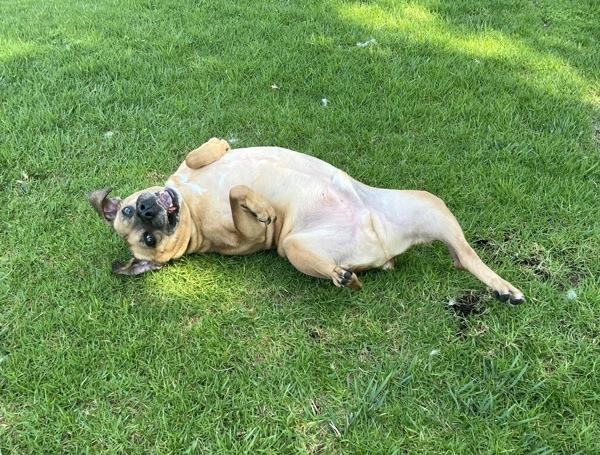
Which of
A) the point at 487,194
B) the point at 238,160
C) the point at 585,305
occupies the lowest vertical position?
the point at 585,305

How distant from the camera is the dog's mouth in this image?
135 inches

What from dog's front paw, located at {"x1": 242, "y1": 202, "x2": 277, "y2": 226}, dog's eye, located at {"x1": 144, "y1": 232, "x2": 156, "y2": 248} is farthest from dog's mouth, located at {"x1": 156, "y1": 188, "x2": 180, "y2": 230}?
dog's front paw, located at {"x1": 242, "y1": 202, "x2": 277, "y2": 226}

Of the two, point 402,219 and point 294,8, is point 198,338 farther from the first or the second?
point 294,8

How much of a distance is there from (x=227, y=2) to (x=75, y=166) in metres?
3.72

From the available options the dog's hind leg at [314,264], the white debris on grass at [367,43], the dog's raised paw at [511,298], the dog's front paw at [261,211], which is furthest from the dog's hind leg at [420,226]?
the white debris on grass at [367,43]

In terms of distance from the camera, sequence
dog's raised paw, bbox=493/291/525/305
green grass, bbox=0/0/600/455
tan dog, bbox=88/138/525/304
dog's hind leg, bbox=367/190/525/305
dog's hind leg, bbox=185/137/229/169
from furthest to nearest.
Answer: dog's hind leg, bbox=185/137/229/169
tan dog, bbox=88/138/525/304
dog's hind leg, bbox=367/190/525/305
dog's raised paw, bbox=493/291/525/305
green grass, bbox=0/0/600/455

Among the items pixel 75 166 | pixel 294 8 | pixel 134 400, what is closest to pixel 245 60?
pixel 294 8

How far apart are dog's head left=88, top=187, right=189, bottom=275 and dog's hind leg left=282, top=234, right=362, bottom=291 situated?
0.85 metres

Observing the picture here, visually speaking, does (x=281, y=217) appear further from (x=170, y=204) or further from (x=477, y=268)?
(x=477, y=268)

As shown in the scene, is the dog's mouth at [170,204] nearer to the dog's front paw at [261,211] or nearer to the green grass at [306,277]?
the green grass at [306,277]

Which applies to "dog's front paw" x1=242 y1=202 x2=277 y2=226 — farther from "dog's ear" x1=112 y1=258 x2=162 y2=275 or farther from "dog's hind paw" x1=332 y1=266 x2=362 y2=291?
"dog's ear" x1=112 y1=258 x2=162 y2=275

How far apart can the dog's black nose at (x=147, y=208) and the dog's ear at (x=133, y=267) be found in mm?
401

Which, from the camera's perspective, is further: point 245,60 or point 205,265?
point 245,60

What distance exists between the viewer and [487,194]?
3.94 m
